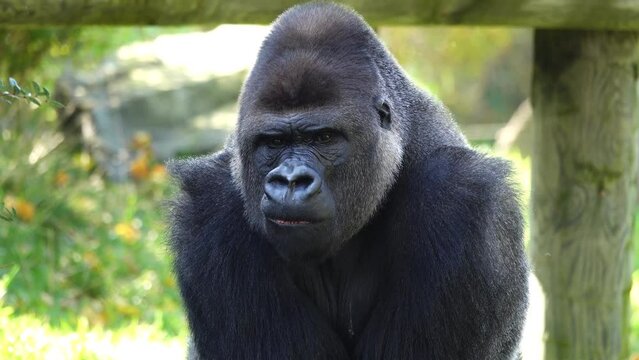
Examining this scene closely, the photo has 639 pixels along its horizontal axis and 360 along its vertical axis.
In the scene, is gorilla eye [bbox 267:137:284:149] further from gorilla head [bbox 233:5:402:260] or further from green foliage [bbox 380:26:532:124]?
green foliage [bbox 380:26:532:124]

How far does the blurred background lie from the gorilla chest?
81cm

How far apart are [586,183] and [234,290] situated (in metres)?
2.01

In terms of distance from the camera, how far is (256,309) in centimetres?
414

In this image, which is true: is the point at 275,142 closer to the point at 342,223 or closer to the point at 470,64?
the point at 342,223

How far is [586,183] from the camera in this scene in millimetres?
5098

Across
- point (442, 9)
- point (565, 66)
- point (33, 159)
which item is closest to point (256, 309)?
point (442, 9)

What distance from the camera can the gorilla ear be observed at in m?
3.96

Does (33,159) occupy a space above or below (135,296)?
above

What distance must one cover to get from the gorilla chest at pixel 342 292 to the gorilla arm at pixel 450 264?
0.48 feet

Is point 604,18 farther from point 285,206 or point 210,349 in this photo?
point 210,349

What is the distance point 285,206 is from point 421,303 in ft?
2.59

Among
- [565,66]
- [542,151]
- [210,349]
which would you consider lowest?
[210,349]

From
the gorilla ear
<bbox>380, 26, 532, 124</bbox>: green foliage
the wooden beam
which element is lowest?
the gorilla ear

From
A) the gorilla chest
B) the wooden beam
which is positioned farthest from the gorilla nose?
the wooden beam
